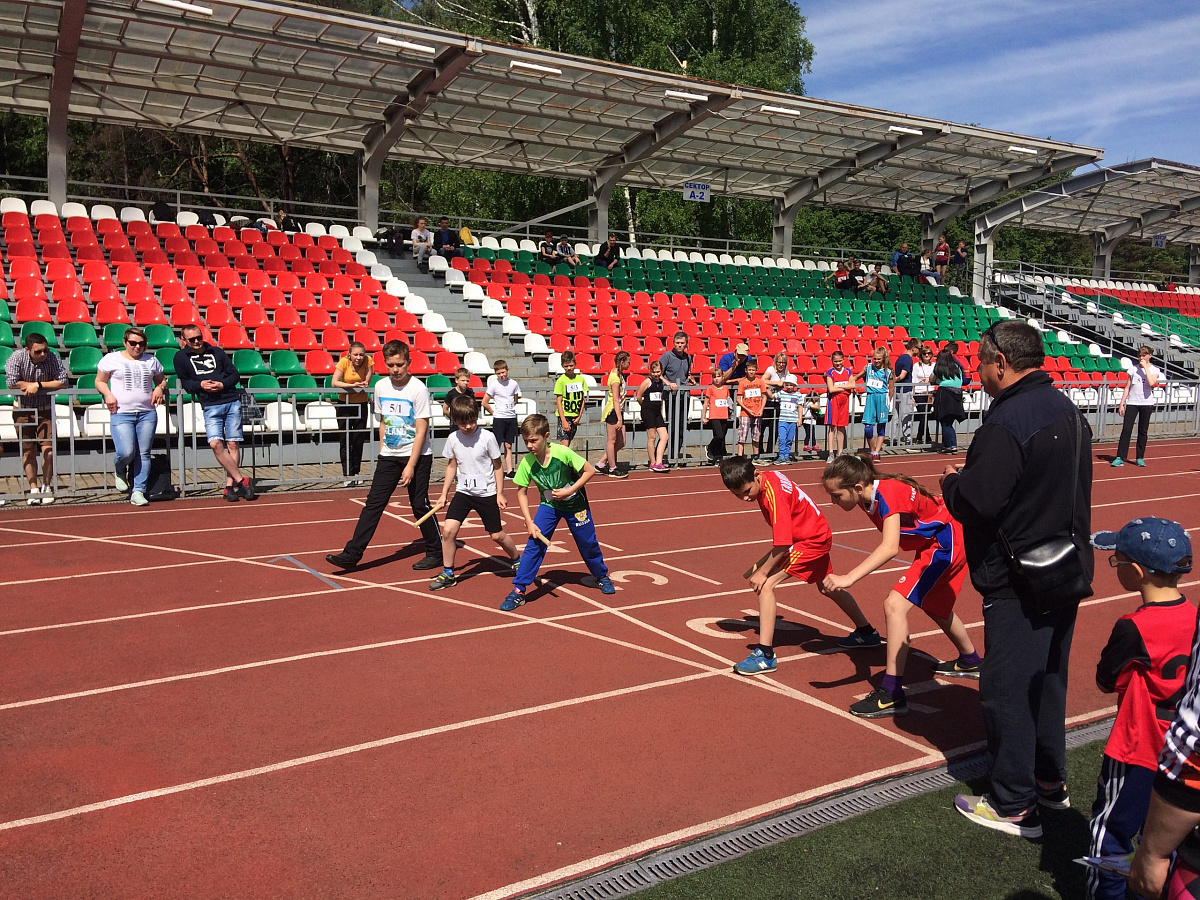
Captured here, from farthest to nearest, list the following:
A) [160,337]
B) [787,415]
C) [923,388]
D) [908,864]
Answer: [923,388], [787,415], [160,337], [908,864]

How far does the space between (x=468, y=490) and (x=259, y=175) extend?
3720cm

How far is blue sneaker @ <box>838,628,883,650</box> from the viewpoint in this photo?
6496mm

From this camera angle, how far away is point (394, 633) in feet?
22.1

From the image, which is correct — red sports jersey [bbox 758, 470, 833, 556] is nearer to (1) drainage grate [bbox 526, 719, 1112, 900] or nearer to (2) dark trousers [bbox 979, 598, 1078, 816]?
(1) drainage grate [bbox 526, 719, 1112, 900]

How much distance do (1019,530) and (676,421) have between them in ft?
39.6

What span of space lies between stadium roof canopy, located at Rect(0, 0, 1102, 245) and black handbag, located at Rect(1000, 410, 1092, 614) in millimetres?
16333

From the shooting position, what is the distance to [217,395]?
38.6 ft

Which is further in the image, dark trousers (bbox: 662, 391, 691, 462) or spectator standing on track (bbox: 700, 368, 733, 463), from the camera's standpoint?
dark trousers (bbox: 662, 391, 691, 462)

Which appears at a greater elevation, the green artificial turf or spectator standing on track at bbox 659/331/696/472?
spectator standing on track at bbox 659/331/696/472

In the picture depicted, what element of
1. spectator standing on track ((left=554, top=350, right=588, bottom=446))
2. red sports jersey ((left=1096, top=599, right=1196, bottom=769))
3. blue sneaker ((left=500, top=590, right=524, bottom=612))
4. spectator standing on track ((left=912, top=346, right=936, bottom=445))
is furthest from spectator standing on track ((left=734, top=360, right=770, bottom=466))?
red sports jersey ((left=1096, top=599, right=1196, bottom=769))

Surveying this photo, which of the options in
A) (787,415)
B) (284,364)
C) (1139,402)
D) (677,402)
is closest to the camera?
(284,364)

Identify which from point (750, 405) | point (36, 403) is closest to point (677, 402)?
point (750, 405)

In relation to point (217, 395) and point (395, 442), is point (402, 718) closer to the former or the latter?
point (395, 442)

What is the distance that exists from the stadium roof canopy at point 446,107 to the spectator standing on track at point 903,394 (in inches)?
302
